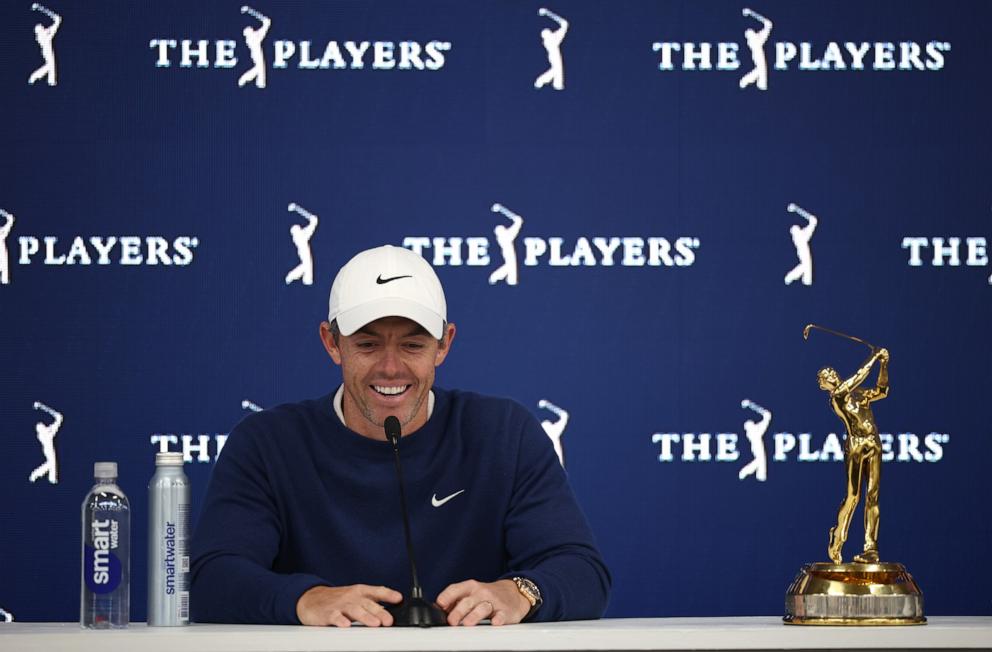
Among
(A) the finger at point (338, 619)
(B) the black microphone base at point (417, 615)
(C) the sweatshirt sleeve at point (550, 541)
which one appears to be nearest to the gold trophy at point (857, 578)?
(C) the sweatshirt sleeve at point (550, 541)

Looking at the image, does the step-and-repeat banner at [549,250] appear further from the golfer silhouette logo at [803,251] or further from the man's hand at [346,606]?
the man's hand at [346,606]

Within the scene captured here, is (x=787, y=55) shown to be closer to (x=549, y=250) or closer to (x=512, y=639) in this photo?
(x=549, y=250)

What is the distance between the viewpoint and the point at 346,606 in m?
1.72

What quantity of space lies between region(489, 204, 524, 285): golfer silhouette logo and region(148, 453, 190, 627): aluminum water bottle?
6.34ft

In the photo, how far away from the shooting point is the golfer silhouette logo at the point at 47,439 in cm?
353

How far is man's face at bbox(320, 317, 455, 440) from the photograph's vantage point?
2.10m

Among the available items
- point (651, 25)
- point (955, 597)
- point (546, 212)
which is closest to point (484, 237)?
point (546, 212)

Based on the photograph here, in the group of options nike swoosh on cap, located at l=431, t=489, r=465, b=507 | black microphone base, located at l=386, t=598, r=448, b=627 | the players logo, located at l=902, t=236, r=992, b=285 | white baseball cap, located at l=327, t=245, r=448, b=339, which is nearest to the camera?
black microphone base, located at l=386, t=598, r=448, b=627

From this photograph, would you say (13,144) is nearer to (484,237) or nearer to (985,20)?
(484,237)

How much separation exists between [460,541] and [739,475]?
1.62m

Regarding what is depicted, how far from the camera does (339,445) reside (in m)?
2.18

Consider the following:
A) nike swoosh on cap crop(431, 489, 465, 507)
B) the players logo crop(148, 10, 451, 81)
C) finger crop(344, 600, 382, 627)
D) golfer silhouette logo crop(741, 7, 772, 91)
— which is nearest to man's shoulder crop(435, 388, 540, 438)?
nike swoosh on cap crop(431, 489, 465, 507)

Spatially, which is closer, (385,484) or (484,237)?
(385,484)

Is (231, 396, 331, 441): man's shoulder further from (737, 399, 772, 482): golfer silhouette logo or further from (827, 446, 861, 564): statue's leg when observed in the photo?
(737, 399, 772, 482): golfer silhouette logo
